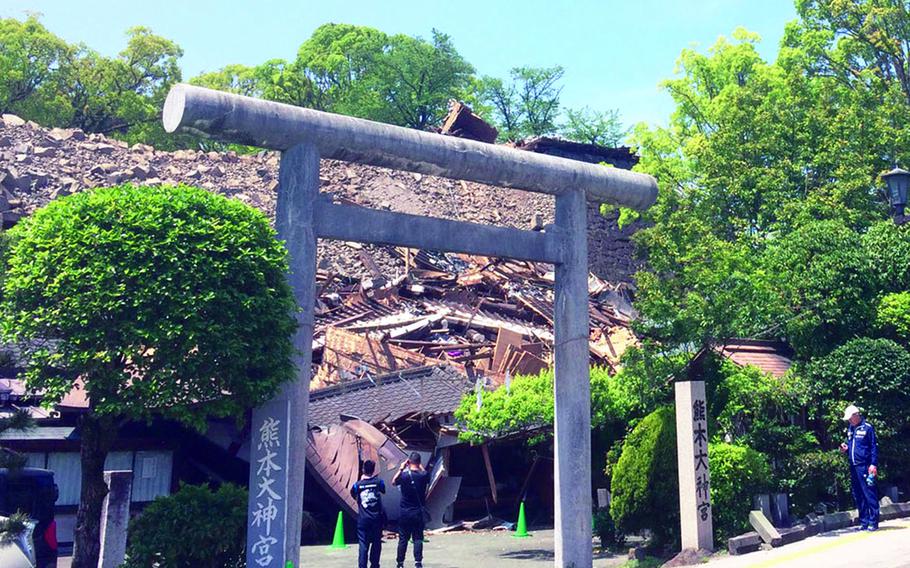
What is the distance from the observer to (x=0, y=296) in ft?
30.5

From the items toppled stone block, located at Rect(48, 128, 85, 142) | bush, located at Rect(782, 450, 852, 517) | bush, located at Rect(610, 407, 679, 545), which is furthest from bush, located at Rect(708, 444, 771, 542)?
toppled stone block, located at Rect(48, 128, 85, 142)

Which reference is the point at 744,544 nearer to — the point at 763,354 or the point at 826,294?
the point at 826,294

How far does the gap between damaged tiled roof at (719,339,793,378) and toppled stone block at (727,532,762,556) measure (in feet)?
22.7

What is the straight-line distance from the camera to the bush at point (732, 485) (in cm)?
1232

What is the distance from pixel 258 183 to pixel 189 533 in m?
31.0

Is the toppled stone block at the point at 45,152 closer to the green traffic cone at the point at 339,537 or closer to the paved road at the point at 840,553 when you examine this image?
the green traffic cone at the point at 339,537

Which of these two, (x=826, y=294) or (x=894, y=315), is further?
(x=826, y=294)

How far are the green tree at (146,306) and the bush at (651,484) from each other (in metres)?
5.78

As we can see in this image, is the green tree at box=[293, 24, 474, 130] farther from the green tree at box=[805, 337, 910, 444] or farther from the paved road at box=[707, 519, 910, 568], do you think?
the paved road at box=[707, 519, 910, 568]

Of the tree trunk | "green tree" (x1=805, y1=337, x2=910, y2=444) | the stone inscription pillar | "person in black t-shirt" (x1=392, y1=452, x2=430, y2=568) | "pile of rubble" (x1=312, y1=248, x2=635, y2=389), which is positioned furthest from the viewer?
"pile of rubble" (x1=312, y1=248, x2=635, y2=389)

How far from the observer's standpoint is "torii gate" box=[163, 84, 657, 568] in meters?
9.18

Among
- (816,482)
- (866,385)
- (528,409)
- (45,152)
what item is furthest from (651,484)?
(45,152)

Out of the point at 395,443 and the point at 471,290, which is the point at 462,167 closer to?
the point at 395,443

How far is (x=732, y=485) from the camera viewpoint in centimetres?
1242
